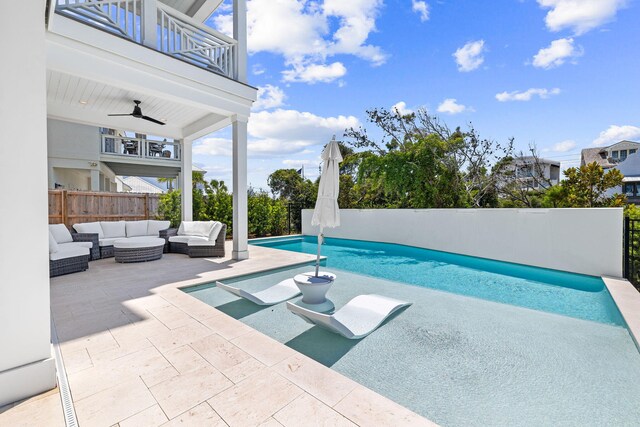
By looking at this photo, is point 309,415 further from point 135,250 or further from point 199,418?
point 135,250

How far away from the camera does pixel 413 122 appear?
1645 centimetres

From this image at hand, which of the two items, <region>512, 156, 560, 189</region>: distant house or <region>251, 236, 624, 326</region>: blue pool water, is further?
<region>512, 156, 560, 189</region>: distant house

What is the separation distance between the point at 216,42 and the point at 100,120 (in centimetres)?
386

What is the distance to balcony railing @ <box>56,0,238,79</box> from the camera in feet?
16.8

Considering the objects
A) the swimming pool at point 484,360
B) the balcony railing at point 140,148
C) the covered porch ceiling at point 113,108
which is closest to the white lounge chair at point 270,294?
the swimming pool at point 484,360

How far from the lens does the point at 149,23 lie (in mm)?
5867

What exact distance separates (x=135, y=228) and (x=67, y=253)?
298 cm

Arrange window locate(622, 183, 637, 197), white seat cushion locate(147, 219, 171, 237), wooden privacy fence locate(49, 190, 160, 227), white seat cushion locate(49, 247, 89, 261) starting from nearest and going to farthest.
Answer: white seat cushion locate(49, 247, 89, 261) < white seat cushion locate(147, 219, 171, 237) < wooden privacy fence locate(49, 190, 160, 227) < window locate(622, 183, 637, 197)

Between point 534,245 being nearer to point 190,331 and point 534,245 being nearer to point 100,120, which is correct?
point 190,331

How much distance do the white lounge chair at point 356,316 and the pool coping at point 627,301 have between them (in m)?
2.75

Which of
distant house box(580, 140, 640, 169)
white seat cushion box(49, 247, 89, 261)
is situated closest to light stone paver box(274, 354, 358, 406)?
white seat cushion box(49, 247, 89, 261)

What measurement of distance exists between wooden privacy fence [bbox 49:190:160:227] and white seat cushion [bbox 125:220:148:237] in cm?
236

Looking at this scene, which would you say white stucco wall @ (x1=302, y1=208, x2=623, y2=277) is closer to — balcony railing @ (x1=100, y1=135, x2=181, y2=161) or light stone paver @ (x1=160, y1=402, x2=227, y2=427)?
light stone paver @ (x1=160, y1=402, x2=227, y2=427)

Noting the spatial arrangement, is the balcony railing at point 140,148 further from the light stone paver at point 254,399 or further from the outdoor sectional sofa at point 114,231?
the light stone paver at point 254,399
